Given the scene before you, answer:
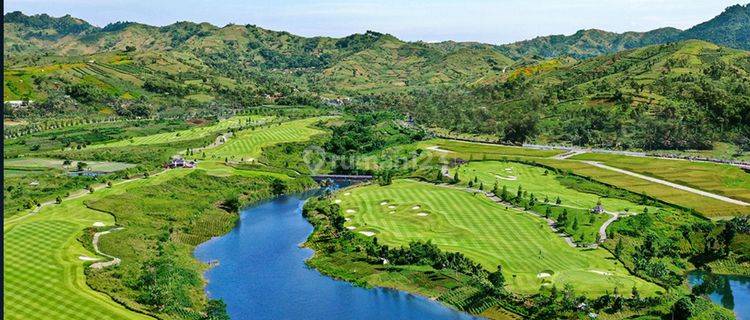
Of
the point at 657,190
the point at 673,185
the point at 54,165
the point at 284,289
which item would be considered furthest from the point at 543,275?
the point at 54,165

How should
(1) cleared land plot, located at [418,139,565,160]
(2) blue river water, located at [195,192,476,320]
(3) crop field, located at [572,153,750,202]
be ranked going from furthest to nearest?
(1) cleared land plot, located at [418,139,565,160]
(3) crop field, located at [572,153,750,202]
(2) blue river water, located at [195,192,476,320]

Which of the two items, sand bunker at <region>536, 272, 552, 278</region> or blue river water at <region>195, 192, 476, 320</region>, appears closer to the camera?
blue river water at <region>195, 192, 476, 320</region>

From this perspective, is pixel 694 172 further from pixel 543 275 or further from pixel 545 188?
pixel 543 275

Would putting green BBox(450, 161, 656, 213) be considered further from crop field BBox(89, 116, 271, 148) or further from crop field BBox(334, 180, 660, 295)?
crop field BBox(89, 116, 271, 148)

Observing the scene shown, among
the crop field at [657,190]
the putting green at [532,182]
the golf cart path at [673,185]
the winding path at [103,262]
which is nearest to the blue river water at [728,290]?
the crop field at [657,190]

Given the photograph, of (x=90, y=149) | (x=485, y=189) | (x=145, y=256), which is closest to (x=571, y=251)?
(x=485, y=189)

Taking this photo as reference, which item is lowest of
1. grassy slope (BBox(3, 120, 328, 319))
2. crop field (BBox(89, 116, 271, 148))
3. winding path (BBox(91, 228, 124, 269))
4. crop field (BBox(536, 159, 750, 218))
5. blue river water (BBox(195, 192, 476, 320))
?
blue river water (BBox(195, 192, 476, 320))

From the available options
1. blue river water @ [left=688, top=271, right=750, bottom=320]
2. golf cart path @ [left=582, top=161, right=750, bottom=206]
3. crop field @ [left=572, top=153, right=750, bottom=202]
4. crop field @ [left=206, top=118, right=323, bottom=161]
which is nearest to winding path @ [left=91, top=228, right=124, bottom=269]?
blue river water @ [left=688, top=271, right=750, bottom=320]
